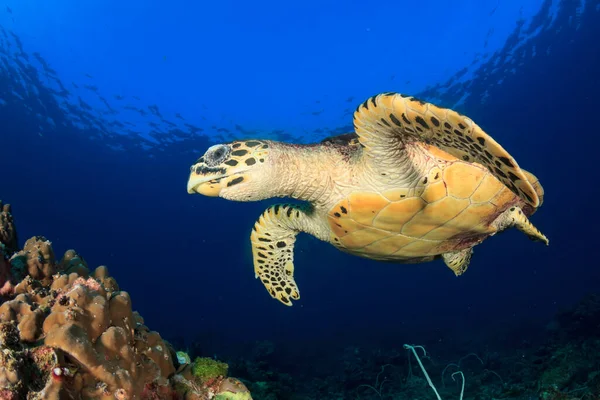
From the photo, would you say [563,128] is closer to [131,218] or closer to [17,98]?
[17,98]

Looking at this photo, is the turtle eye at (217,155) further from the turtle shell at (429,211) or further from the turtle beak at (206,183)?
the turtle shell at (429,211)

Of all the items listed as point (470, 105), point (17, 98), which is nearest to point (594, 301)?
point (470, 105)

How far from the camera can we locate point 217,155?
3.03 m

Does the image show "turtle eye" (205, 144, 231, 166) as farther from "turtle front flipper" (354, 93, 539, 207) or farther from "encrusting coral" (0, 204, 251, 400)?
"encrusting coral" (0, 204, 251, 400)

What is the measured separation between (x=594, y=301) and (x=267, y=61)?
22.2m

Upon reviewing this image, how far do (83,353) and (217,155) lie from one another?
1.86m

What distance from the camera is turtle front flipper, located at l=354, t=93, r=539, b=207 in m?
2.15

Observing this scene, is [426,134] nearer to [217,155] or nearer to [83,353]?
[217,155]

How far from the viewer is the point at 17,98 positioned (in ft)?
76.7

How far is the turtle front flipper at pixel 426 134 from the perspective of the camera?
2146mm

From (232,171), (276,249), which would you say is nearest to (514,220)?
(276,249)

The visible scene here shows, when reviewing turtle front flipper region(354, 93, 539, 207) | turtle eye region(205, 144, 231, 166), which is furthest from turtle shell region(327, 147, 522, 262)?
turtle eye region(205, 144, 231, 166)

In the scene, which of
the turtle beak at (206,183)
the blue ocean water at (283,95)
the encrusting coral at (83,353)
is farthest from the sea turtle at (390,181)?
the blue ocean water at (283,95)

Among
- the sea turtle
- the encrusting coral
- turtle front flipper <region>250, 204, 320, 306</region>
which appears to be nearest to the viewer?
the encrusting coral
